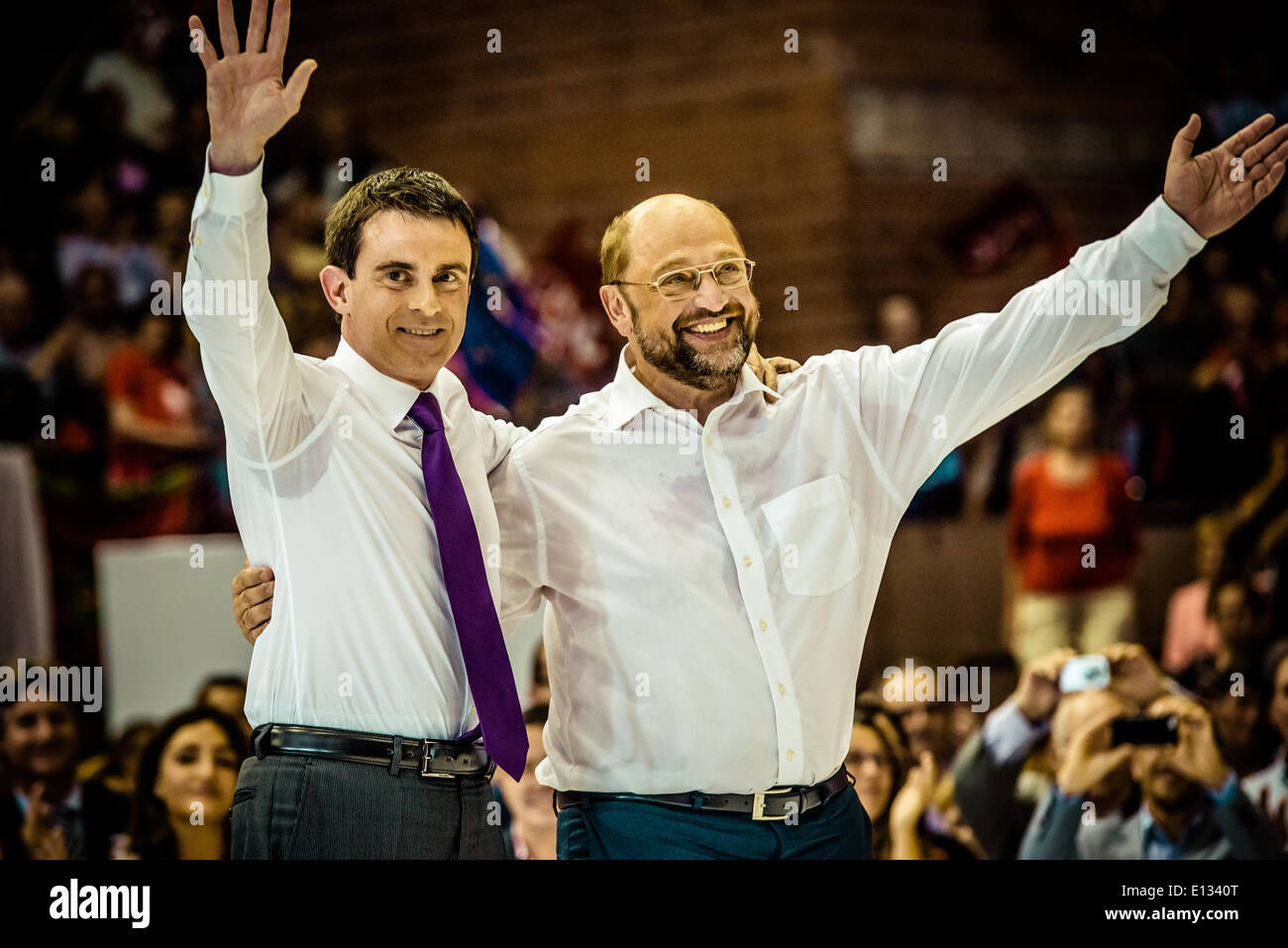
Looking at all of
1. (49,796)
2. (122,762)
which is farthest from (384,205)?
(122,762)

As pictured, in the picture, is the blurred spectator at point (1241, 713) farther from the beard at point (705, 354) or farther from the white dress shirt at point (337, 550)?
the white dress shirt at point (337, 550)

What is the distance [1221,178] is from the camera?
8.44 feet

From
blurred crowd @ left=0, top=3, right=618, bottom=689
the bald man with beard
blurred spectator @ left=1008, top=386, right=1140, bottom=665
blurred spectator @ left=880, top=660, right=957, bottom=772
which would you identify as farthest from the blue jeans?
blurred spectator @ left=1008, top=386, right=1140, bottom=665

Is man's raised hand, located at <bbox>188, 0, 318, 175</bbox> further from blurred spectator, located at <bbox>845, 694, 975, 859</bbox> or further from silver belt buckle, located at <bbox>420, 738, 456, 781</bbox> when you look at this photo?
blurred spectator, located at <bbox>845, 694, 975, 859</bbox>

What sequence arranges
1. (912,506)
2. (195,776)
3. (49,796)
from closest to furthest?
(195,776) → (49,796) → (912,506)

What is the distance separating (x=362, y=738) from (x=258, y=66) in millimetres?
1066

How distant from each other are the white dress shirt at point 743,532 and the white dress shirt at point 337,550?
346mm

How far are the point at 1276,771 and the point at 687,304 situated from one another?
2.88 metres

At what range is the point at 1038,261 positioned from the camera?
6.77 meters

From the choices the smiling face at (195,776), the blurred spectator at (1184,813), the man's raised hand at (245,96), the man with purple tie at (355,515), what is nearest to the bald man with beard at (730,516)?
the man with purple tie at (355,515)

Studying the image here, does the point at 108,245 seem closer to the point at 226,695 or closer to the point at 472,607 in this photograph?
the point at 226,695

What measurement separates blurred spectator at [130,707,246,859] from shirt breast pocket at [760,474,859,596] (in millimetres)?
2066

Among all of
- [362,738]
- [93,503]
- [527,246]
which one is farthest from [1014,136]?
Answer: [362,738]

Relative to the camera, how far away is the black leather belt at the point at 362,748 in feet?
7.48
